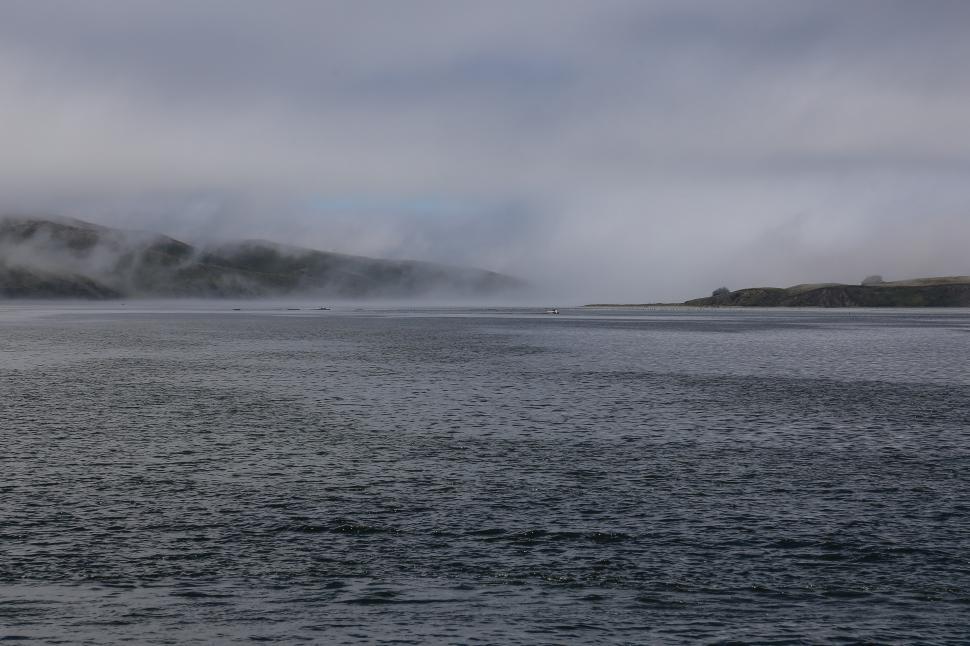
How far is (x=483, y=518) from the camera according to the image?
1226 inches

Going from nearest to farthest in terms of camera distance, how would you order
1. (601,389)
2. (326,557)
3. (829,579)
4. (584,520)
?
(829,579), (326,557), (584,520), (601,389)

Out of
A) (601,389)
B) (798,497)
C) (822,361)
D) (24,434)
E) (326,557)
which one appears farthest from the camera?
(822,361)

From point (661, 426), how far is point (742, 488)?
Answer: 58.6 feet

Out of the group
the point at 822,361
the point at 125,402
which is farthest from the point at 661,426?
the point at 822,361

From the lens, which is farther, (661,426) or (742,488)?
(661,426)

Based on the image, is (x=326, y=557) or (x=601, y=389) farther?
(x=601, y=389)

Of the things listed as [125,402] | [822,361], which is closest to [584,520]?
[125,402]

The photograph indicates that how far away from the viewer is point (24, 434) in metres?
49.0

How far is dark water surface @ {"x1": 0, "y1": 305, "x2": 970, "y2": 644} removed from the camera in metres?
21.8

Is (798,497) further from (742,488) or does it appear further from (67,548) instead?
(67,548)

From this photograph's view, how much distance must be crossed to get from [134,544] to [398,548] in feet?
27.9

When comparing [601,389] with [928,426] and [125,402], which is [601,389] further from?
[125,402]

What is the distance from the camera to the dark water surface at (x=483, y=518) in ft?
71.6

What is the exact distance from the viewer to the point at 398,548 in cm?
2750
